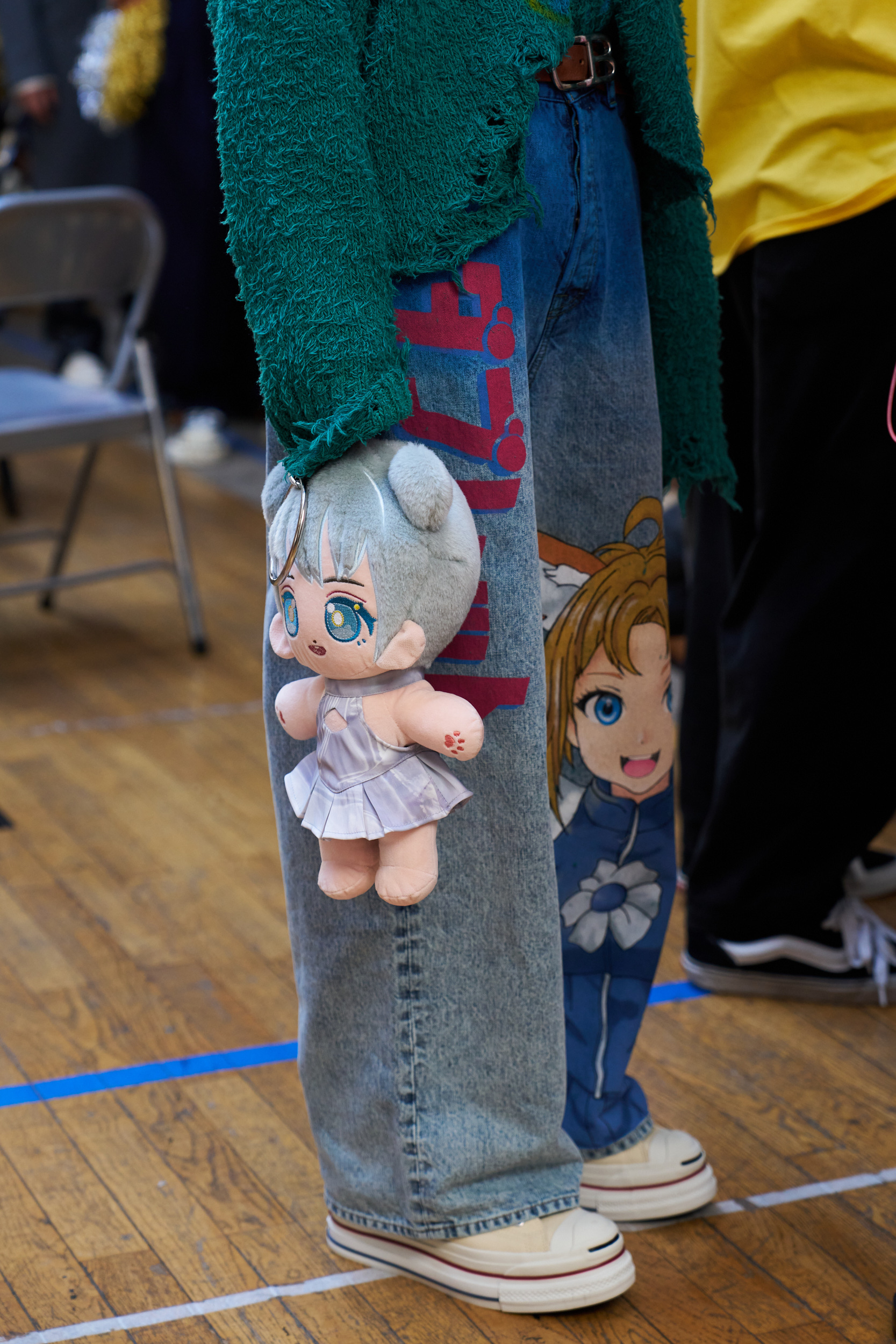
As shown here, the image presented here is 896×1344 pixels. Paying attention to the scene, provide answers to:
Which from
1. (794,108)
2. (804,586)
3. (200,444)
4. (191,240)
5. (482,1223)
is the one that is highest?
(794,108)

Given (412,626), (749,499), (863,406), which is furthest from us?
(749,499)

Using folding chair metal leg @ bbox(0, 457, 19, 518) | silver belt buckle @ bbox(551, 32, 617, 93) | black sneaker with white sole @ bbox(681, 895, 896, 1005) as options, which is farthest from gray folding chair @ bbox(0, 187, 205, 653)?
silver belt buckle @ bbox(551, 32, 617, 93)

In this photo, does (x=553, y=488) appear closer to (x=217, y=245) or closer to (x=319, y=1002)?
(x=319, y=1002)

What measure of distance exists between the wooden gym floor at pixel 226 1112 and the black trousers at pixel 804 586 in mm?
184

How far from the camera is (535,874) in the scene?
3.96 feet

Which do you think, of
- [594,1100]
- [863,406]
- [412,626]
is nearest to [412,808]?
[412,626]

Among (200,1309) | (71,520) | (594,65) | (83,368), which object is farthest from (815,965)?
(83,368)

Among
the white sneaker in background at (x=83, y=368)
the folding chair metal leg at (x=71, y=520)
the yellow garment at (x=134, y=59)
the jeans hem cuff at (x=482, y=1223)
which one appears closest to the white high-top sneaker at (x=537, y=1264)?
the jeans hem cuff at (x=482, y=1223)

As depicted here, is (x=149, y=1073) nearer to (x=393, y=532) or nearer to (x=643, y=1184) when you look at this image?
(x=643, y=1184)

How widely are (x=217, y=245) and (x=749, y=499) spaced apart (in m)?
3.21

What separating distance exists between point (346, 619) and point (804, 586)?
84 centimetres

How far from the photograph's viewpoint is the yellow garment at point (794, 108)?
5.01ft

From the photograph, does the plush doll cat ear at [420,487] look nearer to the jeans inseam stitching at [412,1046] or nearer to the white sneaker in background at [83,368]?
the jeans inseam stitching at [412,1046]

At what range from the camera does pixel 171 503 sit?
3.13m
